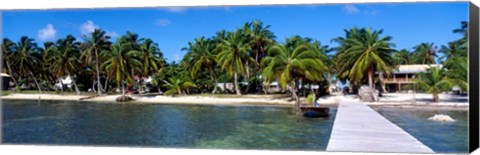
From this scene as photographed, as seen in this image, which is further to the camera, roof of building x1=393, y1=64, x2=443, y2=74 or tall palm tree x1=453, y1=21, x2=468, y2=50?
roof of building x1=393, y1=64, x2=443, y2=74

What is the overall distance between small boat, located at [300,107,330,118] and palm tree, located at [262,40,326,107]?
0.77 metres

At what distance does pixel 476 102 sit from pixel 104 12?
6.80m

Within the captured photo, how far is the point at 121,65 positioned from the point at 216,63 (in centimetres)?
588

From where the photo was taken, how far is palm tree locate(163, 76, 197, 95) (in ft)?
60.1

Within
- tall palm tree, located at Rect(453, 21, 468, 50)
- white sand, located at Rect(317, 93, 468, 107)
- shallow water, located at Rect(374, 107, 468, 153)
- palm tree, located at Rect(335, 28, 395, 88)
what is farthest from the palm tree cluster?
tall palm tree, located at Rect(453, 21, 468, 50)

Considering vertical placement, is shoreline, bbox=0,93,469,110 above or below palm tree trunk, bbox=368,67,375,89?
below

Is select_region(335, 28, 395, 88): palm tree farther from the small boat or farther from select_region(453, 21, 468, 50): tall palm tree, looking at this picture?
select_region(453, 21, 468, 50): tall palm tree

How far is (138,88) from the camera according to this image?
1798 centimetres

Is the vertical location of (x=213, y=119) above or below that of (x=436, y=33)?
below

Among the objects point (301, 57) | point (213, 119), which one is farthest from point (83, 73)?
point (301, 57)

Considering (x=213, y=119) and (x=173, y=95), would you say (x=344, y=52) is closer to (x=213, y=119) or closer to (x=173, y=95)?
(x=213, y=119)

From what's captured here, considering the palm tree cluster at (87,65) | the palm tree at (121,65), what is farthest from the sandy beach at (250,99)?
the palm tree at (121,65)

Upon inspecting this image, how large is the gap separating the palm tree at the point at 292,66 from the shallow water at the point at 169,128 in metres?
1.11

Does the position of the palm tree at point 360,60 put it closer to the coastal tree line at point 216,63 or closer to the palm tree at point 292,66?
the coastal tree line at point 216,63
